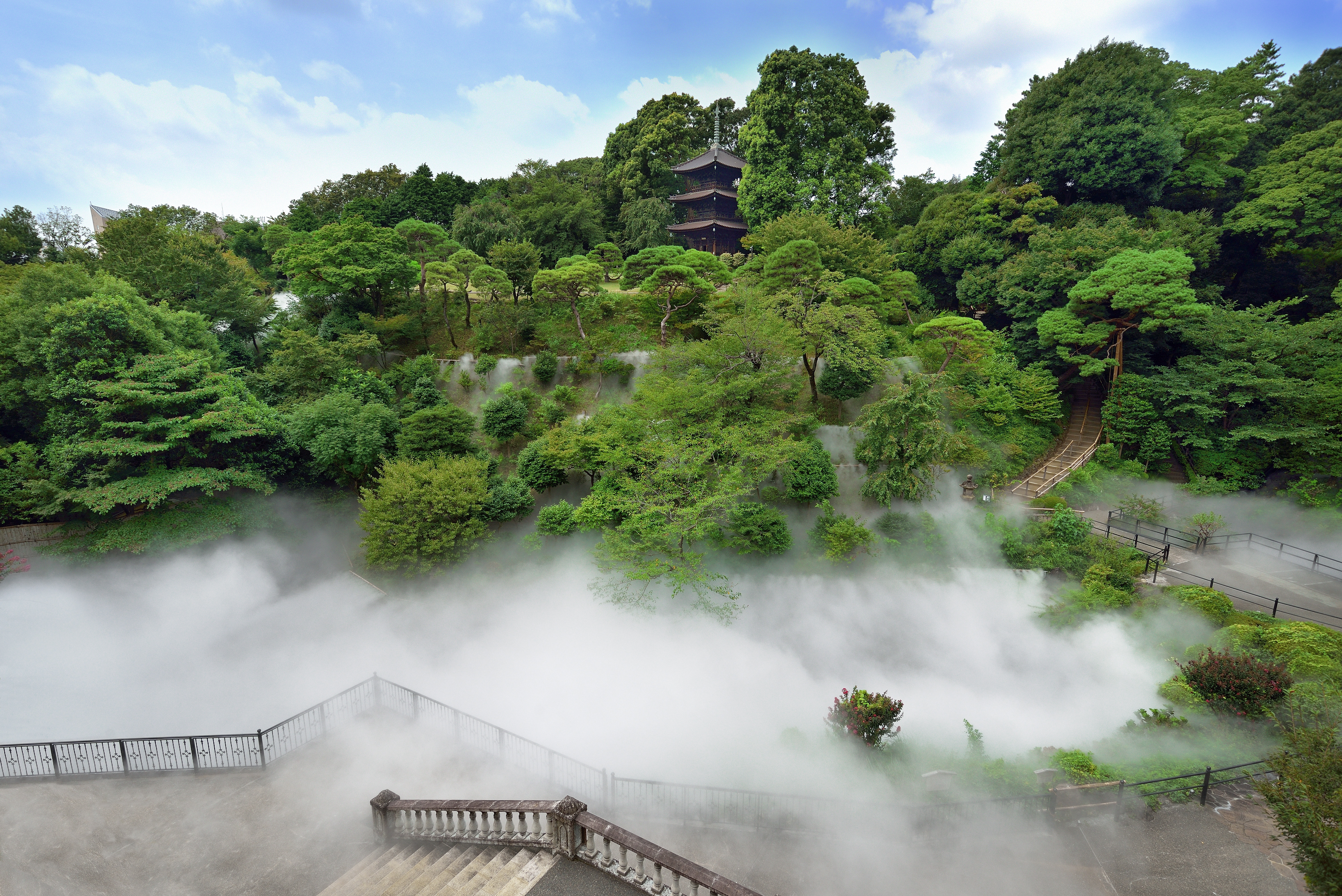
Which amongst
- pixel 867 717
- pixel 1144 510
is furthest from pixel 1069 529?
pixel 867 717

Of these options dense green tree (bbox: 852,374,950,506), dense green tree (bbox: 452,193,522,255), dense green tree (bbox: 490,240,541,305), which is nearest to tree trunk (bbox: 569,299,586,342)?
dense green tree (bbox: 490,240,541,305)

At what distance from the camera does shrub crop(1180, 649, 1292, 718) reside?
1087cm

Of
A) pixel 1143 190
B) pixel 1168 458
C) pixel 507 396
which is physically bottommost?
pixel 1168 458

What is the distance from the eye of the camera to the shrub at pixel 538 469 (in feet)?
67.6

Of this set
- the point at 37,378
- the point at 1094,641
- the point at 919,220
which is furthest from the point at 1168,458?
the point at 37,378

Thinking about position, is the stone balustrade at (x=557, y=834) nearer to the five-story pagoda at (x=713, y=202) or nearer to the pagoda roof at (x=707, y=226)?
the five-story pagoda at (x=713, y=202)

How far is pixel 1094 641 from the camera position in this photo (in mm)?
14570

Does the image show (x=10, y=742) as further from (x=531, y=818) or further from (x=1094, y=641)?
(x=1094, y=641)

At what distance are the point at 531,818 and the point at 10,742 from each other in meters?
12.0

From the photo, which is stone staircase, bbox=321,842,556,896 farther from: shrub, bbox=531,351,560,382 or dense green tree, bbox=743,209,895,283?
dense green tree, bbox=743,209,895,283

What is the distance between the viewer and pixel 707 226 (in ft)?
116

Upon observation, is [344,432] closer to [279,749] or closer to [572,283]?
[572,283]

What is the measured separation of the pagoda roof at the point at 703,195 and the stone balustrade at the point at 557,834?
34.6 m

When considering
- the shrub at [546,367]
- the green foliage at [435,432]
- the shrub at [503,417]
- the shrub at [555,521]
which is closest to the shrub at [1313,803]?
the shrub at [555,521]
